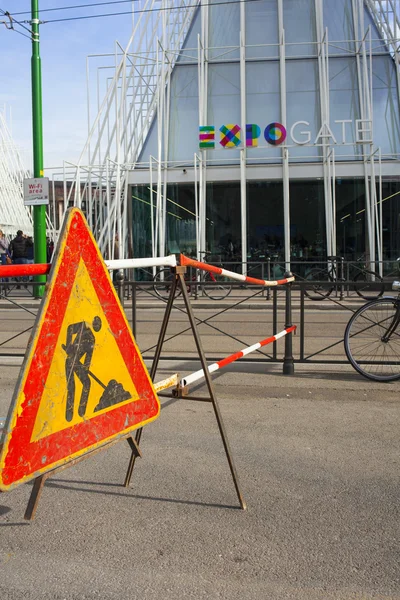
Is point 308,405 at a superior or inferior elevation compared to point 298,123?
inferior

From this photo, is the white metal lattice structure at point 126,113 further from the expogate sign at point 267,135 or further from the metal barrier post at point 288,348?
the metal barrier post at point 288,348

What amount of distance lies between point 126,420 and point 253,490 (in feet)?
3.54

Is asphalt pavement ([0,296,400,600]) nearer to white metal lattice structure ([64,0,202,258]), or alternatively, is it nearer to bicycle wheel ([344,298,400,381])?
bicycle wheel ([344,298,400,381])

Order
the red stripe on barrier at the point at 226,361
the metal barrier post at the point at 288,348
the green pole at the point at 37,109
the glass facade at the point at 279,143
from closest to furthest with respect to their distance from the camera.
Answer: the red stripe on barrier at the point at 226,361, the metal barrier post at the point at 288,348, the green pole at the point at 37,109, the glass facade at the point at 279,143

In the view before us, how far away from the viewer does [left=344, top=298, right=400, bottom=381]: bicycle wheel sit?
7.38m

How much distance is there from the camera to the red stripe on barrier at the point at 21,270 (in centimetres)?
314

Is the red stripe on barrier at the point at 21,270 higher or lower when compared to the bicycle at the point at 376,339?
higher

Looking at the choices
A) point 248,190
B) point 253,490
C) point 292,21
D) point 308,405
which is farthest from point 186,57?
point 253,490

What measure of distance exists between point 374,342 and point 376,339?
42 millimetres

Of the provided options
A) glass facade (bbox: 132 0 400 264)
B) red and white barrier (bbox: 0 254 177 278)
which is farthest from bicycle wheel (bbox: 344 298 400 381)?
glass facade (bbox: 132 0 400 264)

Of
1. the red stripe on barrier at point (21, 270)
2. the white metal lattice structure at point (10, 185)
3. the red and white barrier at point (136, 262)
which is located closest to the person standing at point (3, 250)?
the red and white barrier at point (136, 262)

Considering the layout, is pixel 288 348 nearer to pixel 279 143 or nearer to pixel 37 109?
pixel 37 109

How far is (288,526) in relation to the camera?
3670 millimetres

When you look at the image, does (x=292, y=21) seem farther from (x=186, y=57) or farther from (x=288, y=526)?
(x=288, y=526)
